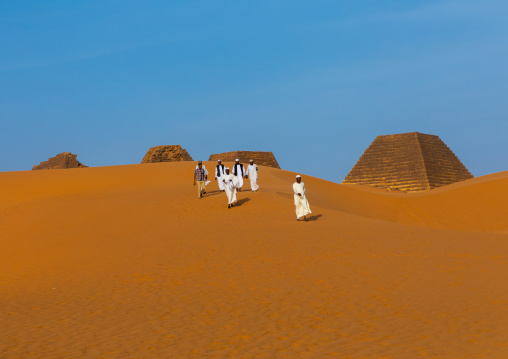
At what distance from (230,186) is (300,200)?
3093mm

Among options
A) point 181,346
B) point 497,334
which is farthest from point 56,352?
point 497,334

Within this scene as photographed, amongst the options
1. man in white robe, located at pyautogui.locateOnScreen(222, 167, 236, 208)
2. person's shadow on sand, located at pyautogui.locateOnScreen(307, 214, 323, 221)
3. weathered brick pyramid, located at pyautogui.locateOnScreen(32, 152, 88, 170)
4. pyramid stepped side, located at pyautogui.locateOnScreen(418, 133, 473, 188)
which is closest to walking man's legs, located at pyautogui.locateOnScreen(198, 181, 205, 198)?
man in white robe, located at pyautogui.locateOnScreen(222, 167, 236, 208)

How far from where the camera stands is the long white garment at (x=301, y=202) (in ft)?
54.0

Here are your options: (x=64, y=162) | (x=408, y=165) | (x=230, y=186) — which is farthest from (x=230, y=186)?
(x=64, y=162)

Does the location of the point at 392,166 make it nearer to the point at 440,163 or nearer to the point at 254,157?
the point at 440,163

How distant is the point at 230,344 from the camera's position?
274 inches

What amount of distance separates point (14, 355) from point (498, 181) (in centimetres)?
3163

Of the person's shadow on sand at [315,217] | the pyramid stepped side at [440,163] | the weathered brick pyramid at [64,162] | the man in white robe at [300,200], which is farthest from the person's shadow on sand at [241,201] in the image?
the weathered brick pyramid at [64,162]

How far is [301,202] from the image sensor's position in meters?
16.8

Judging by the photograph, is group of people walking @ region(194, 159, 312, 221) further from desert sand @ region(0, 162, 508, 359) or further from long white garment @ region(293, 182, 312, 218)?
desert sand @ region(0, 162, 508, 359)

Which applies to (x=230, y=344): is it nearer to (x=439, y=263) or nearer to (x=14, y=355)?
(x=14, y=355)

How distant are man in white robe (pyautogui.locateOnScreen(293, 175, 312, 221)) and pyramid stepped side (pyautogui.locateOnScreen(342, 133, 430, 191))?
36917mm

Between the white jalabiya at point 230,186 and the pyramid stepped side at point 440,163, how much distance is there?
35923 mm

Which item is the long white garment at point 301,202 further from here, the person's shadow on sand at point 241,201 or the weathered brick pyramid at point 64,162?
the weathered brick pyramid at point 64,162
